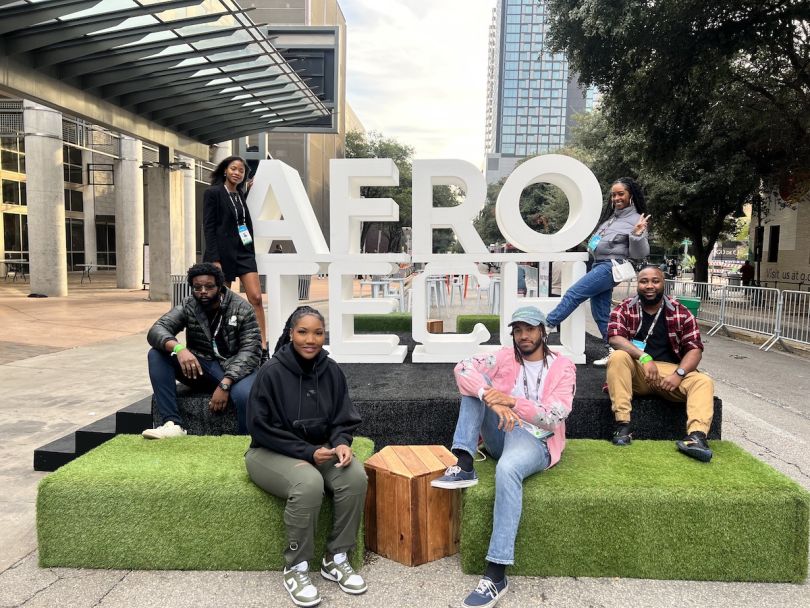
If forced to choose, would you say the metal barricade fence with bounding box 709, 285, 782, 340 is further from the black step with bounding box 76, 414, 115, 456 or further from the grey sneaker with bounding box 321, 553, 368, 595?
the black step with bounding box 76, 414, 115, 456

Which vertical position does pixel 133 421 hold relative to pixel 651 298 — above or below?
below

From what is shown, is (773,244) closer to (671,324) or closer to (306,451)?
(671,324)

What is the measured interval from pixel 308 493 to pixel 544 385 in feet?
4.69

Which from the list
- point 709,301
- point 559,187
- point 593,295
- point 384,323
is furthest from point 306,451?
point 709,301

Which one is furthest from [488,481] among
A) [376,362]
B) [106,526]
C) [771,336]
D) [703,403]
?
[771,336]

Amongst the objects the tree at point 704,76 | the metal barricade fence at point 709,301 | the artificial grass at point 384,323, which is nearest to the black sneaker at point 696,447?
the artificial grass at point 384,323

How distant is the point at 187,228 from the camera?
922 inches

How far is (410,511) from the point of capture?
10.4ft

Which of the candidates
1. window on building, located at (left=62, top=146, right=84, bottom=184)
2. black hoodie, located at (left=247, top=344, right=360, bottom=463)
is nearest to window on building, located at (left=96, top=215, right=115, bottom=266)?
window on building, located at (left=62, top=146, right=84, bottom=184)

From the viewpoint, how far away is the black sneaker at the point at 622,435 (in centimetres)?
381

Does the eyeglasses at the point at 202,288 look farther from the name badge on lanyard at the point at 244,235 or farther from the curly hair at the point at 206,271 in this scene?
the name badge on lanyard at the point at 244,235

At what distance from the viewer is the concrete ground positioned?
293 centimetres

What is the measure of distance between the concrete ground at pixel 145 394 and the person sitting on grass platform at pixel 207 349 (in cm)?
114

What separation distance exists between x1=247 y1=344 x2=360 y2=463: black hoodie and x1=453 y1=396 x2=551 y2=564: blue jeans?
632mm
